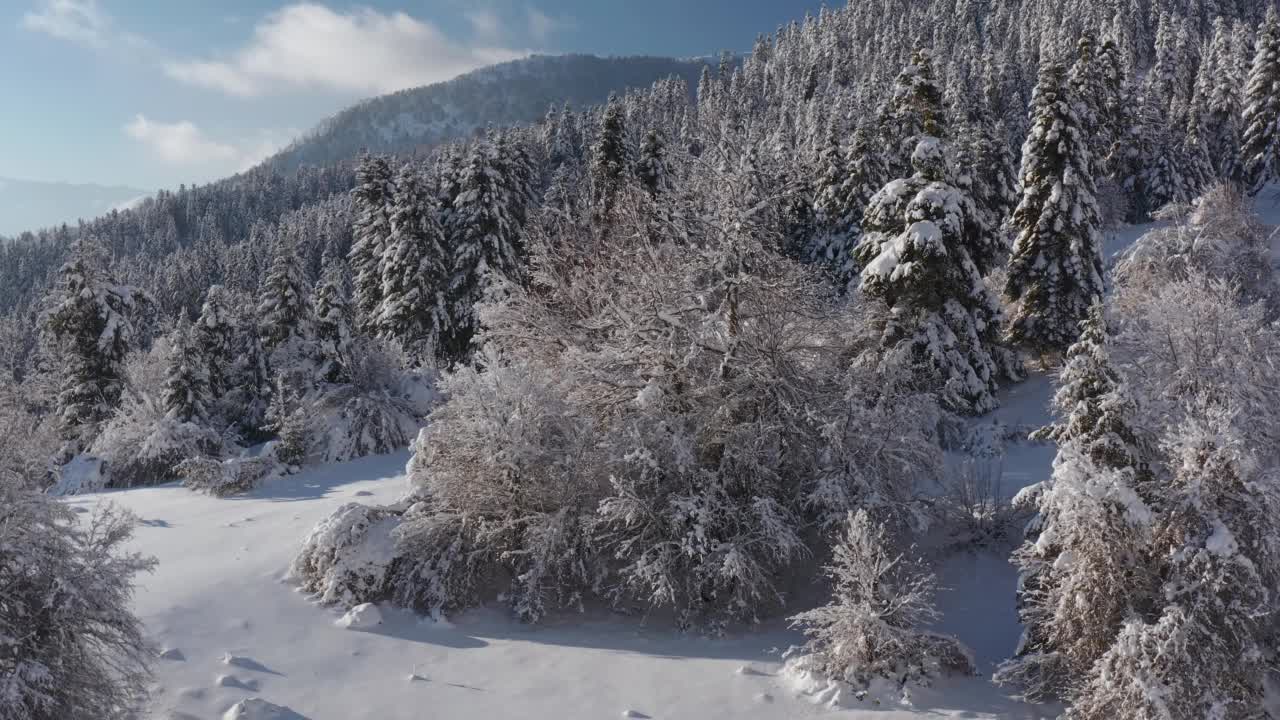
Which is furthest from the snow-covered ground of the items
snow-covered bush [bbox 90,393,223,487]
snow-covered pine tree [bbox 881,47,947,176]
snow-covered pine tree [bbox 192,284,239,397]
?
snow-covered pine tree [bbox 192,284,239,397]

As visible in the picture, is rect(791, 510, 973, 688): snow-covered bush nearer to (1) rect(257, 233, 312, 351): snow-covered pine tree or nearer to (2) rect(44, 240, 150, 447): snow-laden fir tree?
(1) rect(257, 233, 312, 351): snow-covered pine tree

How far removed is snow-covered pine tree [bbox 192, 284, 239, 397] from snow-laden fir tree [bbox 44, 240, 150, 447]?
3.42 metres

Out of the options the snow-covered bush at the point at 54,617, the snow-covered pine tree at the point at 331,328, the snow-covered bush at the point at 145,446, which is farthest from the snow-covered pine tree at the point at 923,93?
the snow-covered bush at the point at 145,446

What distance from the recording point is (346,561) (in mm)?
14039

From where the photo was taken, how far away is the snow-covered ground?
10.8 meters

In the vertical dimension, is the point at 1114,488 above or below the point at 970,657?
above

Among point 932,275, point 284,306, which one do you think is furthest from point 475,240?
point 932,275

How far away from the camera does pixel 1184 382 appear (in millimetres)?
16016

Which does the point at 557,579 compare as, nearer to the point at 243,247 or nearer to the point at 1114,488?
the point at 1114,488

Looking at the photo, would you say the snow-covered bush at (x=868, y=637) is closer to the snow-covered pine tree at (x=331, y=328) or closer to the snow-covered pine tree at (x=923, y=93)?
the snow-covered pine tree at (x=923, y=93)

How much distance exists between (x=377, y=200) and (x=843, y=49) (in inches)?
4714

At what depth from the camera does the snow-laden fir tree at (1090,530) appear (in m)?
9.92

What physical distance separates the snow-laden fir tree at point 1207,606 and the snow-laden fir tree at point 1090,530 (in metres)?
0.30

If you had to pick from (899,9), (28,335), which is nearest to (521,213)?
(28,335)
